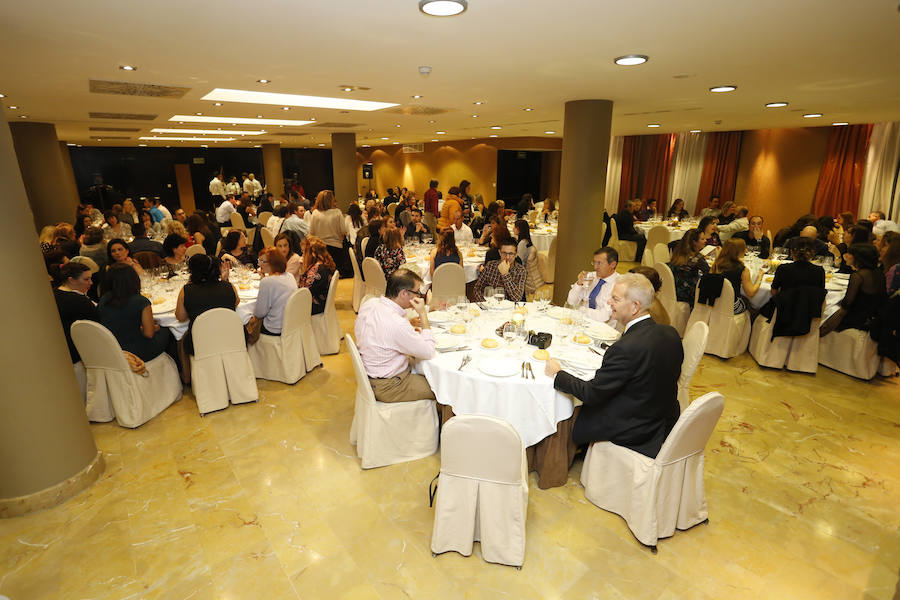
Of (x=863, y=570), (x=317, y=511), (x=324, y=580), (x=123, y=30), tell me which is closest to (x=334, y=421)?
(x=317, y=511)

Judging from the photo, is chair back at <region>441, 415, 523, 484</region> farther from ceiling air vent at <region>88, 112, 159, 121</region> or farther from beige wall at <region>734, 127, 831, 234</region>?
beige wall at <region>734, 127, 831, 234</region>

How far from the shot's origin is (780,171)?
11.8 meters

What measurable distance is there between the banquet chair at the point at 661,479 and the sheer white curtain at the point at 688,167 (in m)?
13.0

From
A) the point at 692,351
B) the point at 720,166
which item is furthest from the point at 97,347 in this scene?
the point at 720,166

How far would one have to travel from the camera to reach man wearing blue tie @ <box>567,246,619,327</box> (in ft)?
13.4

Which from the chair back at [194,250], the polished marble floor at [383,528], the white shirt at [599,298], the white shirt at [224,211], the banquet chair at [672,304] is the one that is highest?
the white shirt at [224,211]

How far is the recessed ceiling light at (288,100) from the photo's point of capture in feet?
19.1

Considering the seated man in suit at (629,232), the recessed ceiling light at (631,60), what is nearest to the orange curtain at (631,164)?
the seated man in suit at (629,232)

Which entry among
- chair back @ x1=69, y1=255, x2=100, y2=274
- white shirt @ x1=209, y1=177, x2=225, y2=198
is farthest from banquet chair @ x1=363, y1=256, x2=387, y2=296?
white shirt @ x1=209, y1=177, x2=225, y2=198

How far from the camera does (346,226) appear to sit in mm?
8375

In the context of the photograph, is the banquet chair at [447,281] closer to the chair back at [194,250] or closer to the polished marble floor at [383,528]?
the polished marble floor at [383,528]

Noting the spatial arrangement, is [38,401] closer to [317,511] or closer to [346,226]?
[317,511]

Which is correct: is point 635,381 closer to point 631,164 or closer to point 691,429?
point 691,429

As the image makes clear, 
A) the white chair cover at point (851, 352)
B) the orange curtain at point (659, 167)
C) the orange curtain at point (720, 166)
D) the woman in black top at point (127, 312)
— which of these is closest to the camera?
the woman in black top at point (127, 312)
